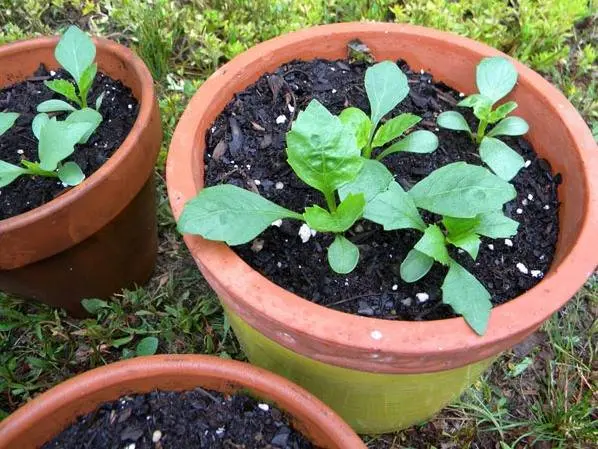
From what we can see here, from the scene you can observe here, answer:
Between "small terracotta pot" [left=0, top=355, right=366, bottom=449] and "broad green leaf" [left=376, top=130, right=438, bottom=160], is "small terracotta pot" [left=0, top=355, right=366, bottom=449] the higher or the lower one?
the lower one

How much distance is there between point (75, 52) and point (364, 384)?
1.03m

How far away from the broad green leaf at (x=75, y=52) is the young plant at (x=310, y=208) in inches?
24.7

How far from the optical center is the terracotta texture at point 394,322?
944 mm

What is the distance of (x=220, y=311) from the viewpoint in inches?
64.0

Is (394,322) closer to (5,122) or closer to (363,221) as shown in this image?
(363,221)

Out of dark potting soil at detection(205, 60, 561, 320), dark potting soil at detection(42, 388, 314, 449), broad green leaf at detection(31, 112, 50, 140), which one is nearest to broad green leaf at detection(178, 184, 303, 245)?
dark potting soil at detection(205, 60, 561, 320)

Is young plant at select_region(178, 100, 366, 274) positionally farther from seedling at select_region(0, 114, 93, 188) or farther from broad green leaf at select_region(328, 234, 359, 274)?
seedling at select_region(0, 114, 93, 188)

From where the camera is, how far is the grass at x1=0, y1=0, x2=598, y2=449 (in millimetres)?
1485

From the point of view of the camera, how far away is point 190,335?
5.20ft

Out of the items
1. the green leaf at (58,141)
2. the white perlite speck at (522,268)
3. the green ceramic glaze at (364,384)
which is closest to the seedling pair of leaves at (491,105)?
the white perlite speck at (522,268)

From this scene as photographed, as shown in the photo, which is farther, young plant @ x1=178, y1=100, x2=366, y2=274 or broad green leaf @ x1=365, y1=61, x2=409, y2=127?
broad green leaf @ x1=365, y1=61, x2=409, y2=127

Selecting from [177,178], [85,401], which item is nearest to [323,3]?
[177,178]

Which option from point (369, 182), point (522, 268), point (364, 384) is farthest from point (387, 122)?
point (364, 384)

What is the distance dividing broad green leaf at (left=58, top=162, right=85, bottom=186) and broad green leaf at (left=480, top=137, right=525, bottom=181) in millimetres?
863
